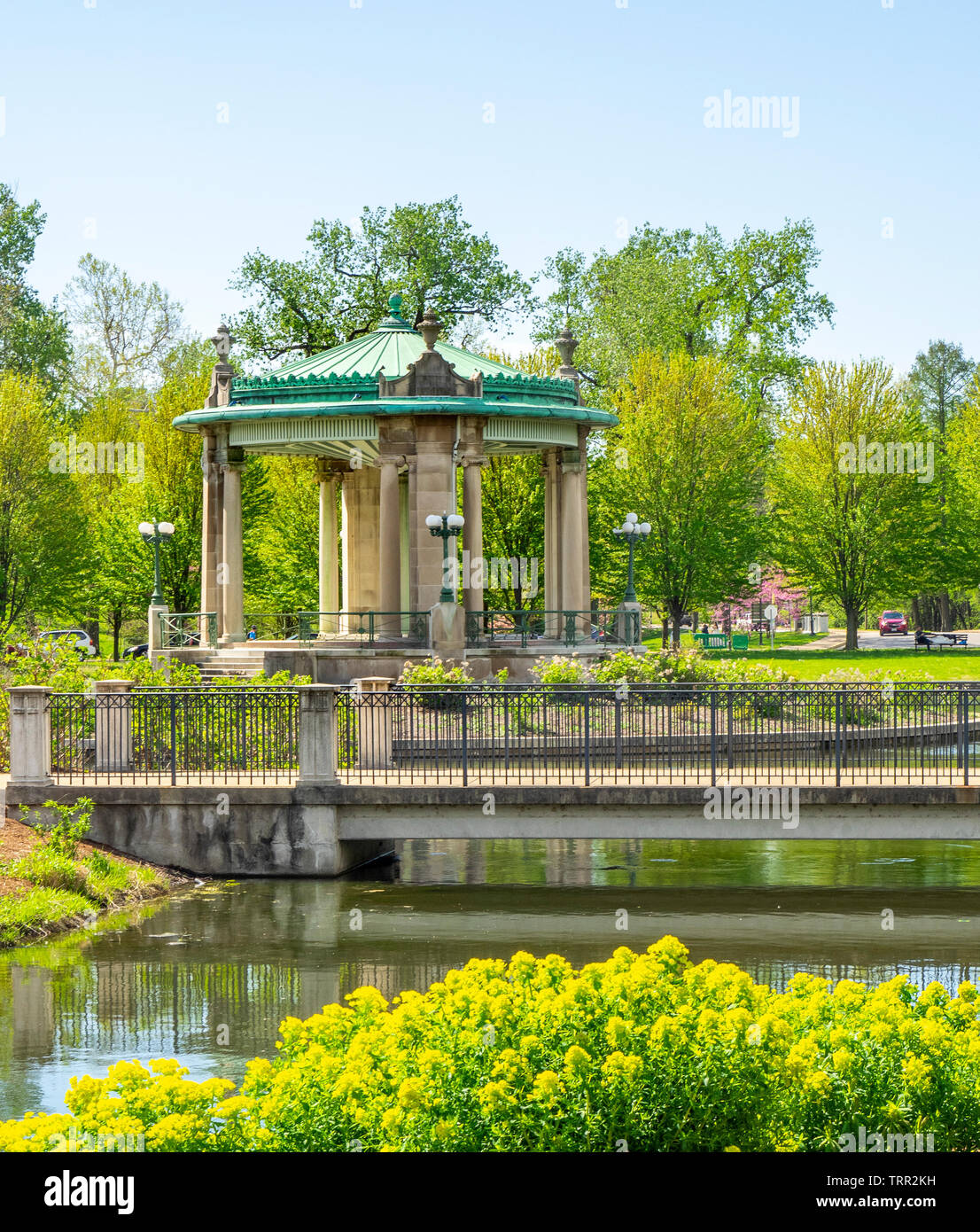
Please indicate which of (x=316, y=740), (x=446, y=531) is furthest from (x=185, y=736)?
(x=446, y=531)

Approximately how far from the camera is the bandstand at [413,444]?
29281 millimetres

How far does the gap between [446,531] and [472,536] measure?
3.05 metres

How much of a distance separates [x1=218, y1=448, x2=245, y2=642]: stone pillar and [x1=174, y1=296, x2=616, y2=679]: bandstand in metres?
0.03

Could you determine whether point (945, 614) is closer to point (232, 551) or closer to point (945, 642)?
point (945, 642)

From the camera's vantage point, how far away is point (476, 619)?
1188 inches

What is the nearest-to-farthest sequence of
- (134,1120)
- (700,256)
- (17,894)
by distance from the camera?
1. (134,1120)
2. (17,894)
3. (700,256)

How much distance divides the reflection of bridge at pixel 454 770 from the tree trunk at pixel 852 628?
3732 cm

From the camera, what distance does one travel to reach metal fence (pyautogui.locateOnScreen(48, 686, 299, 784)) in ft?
65.6

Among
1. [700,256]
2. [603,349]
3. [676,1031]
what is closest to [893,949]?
[676,1031]

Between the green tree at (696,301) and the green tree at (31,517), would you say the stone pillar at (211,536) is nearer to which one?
the green tree at (31,517)

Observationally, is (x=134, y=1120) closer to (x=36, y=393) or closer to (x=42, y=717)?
(x=42, y=717)

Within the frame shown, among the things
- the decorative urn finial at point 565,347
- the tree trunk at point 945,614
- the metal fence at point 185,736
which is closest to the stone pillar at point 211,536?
the decorative urn finial at point 565,347

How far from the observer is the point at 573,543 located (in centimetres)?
3250

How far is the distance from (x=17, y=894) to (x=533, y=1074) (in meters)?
10.7
